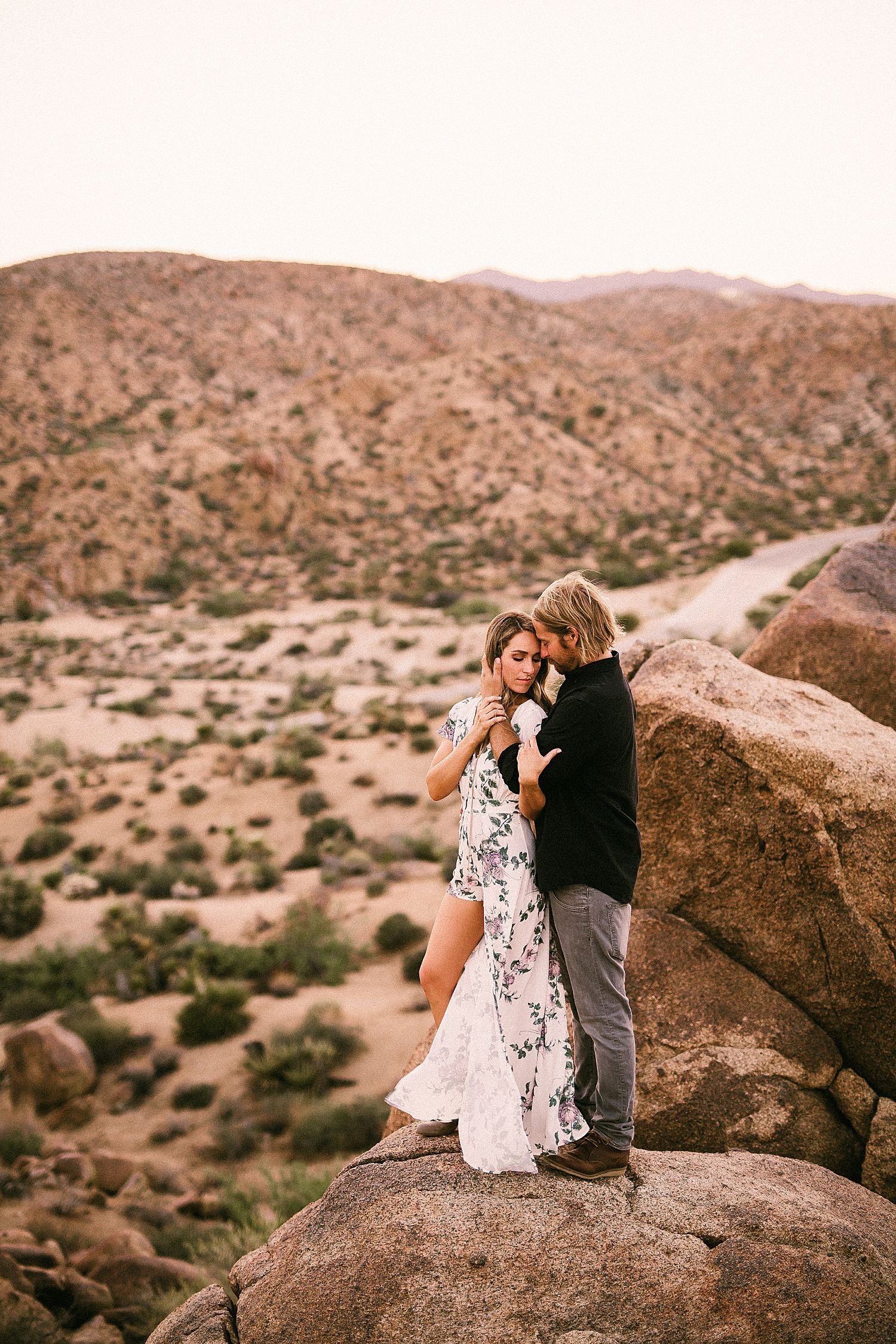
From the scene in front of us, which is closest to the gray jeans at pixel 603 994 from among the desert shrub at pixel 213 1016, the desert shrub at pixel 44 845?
the desert shrub at pixel 213 1016

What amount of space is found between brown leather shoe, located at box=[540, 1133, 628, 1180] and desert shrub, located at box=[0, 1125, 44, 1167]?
7.12 metres

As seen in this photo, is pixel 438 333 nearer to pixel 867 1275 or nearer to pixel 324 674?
pixel 324 674

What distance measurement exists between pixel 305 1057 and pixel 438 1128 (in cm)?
626

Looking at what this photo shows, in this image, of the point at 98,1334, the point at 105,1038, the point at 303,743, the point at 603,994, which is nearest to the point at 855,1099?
the point at 603,994

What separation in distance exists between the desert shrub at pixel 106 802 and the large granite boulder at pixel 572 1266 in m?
14.4

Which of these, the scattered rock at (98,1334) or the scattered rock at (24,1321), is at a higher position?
the scattered rock at (24,1321)

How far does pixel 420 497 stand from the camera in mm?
46312

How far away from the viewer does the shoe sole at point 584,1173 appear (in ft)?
9.82

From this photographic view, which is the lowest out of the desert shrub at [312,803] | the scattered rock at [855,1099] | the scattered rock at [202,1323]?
the desert shrub at [312,803]

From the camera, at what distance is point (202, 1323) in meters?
2.96

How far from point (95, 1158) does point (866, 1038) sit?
7152mm

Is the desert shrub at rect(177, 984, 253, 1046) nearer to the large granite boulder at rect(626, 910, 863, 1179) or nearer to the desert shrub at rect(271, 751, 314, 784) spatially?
the desert shrub at rect(271, 751, 314, 784)

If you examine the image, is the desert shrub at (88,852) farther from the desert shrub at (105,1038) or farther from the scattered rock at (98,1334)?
the scattered rock at (98,1334)

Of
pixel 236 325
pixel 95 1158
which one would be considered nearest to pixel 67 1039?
pixel 95 1158
